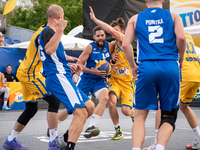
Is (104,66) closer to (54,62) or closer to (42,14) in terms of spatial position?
(54,62)

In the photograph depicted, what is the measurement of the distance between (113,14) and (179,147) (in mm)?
13353

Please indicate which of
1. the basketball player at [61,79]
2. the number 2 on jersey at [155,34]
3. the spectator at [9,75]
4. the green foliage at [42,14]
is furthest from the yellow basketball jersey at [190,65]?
the green foliage at [42,14]

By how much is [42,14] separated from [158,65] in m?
35.9

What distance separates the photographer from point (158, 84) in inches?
136

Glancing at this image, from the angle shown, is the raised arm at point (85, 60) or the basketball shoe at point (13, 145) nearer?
the basketball shoe at point (13, 145)

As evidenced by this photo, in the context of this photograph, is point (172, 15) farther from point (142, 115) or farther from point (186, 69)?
point (186, 69)

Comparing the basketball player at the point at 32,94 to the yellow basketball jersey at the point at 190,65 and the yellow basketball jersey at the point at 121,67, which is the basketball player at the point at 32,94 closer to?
the yellow basketball jersey at the point at 121,67

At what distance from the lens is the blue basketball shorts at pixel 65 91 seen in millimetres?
3975

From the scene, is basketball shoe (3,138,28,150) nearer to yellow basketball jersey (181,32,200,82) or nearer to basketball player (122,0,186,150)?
basketball player (122,0,186,150)

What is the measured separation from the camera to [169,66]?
3420mm

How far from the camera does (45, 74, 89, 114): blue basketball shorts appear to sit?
397 centimetres

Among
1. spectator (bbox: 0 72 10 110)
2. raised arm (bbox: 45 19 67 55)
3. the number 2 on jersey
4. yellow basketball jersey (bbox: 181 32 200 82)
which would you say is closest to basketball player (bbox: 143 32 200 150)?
yellow basketball jersey (bbox: 181 32 200 82)

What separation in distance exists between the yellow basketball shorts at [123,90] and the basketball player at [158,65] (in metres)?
2.56

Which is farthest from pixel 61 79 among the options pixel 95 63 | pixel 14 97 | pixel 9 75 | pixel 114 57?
pixel 9 75
